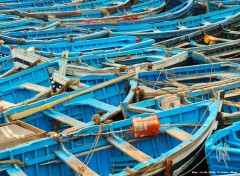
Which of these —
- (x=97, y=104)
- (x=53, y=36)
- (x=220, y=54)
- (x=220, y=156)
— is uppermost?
(x=53, y=36)

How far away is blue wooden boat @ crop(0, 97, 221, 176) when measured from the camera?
10.7m

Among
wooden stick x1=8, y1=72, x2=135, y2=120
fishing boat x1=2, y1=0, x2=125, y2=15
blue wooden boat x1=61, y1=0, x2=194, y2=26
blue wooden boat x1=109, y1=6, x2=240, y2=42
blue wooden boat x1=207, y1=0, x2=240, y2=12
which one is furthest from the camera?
fishing boat x1=2, y1=0, x2=125, y2=15

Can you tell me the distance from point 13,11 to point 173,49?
36.1ft

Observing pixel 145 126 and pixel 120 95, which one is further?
pixel 120 95

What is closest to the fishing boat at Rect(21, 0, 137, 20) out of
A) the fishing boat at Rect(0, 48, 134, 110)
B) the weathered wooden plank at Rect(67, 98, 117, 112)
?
the fishing boat at Rect(0, 48, 134, 110)

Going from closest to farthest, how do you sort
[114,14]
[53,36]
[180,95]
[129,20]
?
[180,95] → [53,36] → [129,20] → [114,14]

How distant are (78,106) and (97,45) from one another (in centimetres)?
707

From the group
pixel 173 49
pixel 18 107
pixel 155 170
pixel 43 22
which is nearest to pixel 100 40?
pixel 173 49

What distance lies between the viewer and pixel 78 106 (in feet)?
47.8

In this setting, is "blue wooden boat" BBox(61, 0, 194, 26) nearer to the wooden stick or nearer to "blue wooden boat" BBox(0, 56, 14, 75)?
"blue wooden boat" BBox(0, 56, 14, 75)

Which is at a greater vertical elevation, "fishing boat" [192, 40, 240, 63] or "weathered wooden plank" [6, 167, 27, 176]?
"fishing boat" [192, 40, 240, 63]

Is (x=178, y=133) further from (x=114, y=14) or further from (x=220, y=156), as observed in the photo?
(x=114, y=14)

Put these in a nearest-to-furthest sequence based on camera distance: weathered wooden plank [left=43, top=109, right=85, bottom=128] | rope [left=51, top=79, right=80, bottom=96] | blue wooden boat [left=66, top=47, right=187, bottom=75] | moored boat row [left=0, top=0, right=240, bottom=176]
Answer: moored boat row [left=0, top=0, right=240, bottom=176] < weathered wooden plank [left=43, top=109, right=85, bottom=128] < rope [left=51, top=79, right=80, bottom=96] < blue wooden boat [left=66, top=47, right=187, bottom=75]

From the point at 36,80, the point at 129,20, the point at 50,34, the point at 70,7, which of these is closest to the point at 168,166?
the point at 36,80
